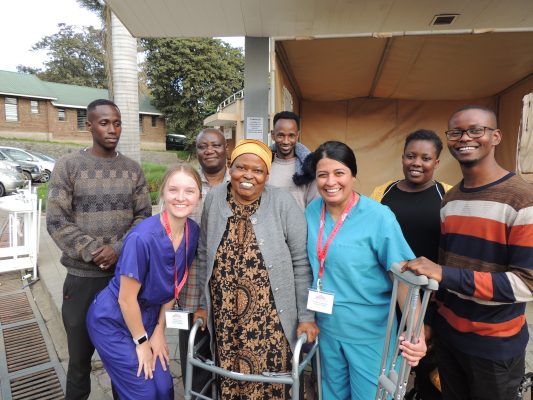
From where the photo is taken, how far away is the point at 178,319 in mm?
1980

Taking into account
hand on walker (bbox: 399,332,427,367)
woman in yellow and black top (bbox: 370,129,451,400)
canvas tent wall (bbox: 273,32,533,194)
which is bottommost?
hand on walker (bbox: 399,332,427,367)

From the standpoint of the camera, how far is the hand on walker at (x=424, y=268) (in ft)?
4.69

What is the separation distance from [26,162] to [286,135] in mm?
16053

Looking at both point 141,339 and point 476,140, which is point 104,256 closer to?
point 141,339

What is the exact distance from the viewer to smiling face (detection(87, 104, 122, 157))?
2.31 metres

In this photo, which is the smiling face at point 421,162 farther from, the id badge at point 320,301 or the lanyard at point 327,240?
the id badge at point 320,301

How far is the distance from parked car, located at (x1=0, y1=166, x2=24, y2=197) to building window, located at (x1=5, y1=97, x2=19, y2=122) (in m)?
16.3

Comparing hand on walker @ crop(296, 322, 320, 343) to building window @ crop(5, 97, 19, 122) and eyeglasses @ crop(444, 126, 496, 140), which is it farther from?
building window @ crop(5, 97, 19, 122)

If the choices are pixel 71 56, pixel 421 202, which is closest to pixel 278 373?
pixel 421 202

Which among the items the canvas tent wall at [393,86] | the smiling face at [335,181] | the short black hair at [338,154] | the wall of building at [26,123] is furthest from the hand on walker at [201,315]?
the wall of building at [26,123]

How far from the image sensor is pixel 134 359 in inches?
77.5

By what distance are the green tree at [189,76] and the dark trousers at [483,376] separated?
1098 inches

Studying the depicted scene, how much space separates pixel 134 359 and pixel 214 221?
2.97ft

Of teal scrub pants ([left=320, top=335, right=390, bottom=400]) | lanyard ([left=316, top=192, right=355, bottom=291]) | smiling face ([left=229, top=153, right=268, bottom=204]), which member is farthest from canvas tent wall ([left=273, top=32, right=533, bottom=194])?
teal scrub pants ([left=320, top=335, right=390, bottom=400])
